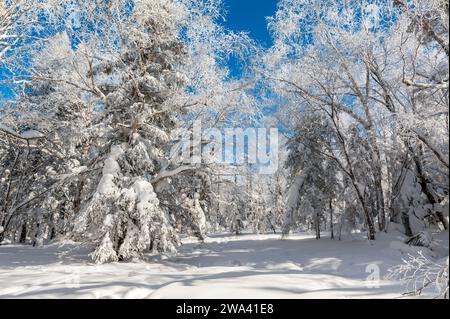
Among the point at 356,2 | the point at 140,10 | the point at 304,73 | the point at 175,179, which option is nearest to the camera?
the point at 140,10

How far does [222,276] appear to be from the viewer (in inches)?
281

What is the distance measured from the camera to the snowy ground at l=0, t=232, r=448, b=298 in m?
5.27

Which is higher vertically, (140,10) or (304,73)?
(140,10)

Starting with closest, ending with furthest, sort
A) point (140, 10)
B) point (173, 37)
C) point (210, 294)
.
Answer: point (210, 294), point (140, 10), point (173, 37)

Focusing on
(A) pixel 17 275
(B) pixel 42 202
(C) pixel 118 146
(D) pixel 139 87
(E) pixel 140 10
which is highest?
(E) pixel 140 10

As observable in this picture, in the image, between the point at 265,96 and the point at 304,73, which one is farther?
the point at 265,96

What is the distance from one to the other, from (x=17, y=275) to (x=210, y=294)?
5997mm

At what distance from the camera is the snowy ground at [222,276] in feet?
17.3

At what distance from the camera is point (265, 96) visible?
13.4m

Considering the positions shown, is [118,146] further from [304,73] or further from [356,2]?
[356,2]

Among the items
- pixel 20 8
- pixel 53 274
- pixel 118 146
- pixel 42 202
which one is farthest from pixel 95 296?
pixel 42 202

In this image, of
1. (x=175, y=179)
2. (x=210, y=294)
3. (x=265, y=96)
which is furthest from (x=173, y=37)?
(x=210, y=294)

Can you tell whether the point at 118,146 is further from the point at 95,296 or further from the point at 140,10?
the point at 95,296

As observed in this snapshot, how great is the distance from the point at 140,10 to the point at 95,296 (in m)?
8.62
